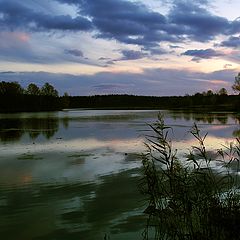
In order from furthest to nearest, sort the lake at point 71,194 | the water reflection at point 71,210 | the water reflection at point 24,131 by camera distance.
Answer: the water reflection at point 24,131, the lake at point 71,194, the water reflection at point 71,210

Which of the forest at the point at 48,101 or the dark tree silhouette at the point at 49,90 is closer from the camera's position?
the forest at the point at 48,101

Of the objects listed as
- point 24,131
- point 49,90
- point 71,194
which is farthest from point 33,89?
point 71,194

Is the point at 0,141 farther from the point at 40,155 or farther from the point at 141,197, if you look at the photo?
the point at 141,197

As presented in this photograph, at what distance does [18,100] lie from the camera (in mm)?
109125

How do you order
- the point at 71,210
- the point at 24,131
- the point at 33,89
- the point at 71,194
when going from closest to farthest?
1. the point at 71,210
2. the point at 71,194
3. the point at 24,131
4. the point at 33,89

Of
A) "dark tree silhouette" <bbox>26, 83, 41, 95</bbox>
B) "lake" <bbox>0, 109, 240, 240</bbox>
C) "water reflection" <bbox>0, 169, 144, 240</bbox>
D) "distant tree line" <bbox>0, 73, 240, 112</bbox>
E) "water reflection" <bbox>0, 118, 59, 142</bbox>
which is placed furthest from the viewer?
"dark tree silhouette" <bbox>26, 83, 41, 95</bbox>

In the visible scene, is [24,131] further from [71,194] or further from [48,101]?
[48,101]

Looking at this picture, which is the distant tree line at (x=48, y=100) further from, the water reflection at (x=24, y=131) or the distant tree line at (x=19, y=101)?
the water reflection at (x=24, y=131)

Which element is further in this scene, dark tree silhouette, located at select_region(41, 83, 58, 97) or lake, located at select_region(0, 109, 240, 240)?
dark tree silhouette, located at select_region(41, 83, 58, 97)

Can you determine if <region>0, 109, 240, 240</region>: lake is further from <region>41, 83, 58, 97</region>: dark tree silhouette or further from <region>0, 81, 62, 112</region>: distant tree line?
<region>41, 83, 58, 97</region>: dark tree silhouette

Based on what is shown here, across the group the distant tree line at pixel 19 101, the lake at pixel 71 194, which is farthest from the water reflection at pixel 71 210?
the distant tree line at pixel 19 101

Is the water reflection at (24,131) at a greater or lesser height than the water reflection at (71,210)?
greater

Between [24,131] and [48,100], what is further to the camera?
[48,100]

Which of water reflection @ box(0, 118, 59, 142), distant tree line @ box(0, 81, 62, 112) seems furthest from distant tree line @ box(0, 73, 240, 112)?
water reflection @ box(0, 118, 59, 142)
